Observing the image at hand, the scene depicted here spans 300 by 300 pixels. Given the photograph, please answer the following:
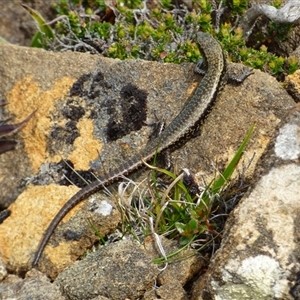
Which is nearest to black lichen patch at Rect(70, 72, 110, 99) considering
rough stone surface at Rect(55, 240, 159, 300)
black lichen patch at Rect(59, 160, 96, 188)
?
black lichen patch at Rect(59, 160, 96, 188)

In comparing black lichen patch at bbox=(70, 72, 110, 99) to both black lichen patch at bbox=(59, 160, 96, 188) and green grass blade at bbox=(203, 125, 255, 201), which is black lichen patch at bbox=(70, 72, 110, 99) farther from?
green grass blade at bbox=(203, 125, 255, 201)

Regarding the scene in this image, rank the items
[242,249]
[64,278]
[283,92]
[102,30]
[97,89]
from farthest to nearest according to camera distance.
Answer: [102,30], [97,89], [283,92], [64,278], [242,249]

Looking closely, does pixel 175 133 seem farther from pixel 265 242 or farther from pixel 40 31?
pixel 40 31

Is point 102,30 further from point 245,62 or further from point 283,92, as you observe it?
point 283,92

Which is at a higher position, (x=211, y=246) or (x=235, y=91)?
(x=235, y=91)

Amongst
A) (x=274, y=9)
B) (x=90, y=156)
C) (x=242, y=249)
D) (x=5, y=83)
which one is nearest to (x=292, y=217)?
(x=242, y=249)

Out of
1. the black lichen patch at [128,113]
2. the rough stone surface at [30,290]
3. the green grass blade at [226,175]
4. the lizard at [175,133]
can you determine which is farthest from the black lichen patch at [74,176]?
the green grass blade at [226,175]
